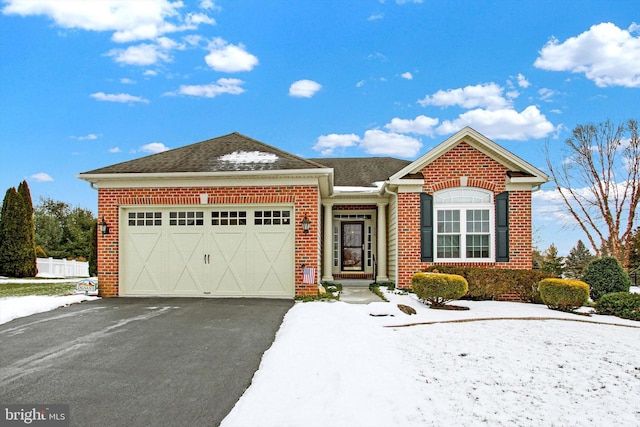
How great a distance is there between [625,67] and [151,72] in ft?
63.6

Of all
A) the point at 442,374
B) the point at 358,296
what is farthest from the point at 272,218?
the point at 442,374

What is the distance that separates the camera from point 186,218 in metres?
12.3

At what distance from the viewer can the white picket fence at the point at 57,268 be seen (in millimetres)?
24953

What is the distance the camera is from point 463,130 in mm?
13352

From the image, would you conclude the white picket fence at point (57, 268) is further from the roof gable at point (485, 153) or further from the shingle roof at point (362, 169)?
the roof gable at point (485, 153)

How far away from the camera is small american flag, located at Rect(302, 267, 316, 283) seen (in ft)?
38.0

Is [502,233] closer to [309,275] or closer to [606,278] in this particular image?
[606,278]

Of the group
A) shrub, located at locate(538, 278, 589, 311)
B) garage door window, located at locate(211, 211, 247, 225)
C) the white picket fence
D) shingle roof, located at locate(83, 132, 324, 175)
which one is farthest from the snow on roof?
the white picket fence

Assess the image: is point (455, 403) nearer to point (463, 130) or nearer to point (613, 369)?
point (613, 369)

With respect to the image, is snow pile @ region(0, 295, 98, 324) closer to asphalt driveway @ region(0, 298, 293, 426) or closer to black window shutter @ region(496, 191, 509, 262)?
A: asphalt driveway @ region(0, 298, 293, 426)

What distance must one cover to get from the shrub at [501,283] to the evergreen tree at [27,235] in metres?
20.9

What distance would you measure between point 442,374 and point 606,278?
878 centimetres

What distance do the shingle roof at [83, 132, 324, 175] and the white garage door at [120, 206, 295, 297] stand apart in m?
1.05

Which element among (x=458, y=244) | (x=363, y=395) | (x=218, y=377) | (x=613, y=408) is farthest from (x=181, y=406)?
(x=458, y=244)
